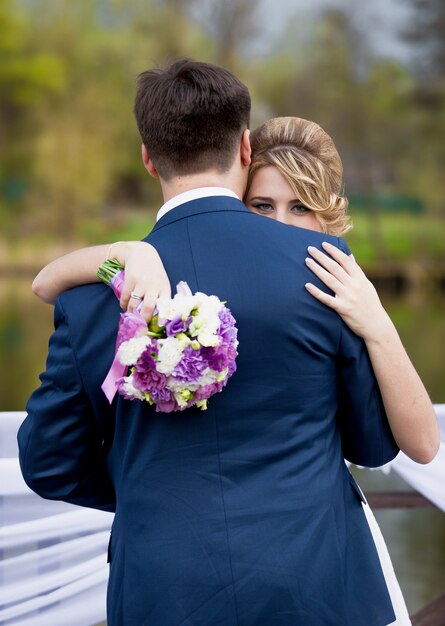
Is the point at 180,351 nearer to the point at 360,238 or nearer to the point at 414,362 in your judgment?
the point at 414,362

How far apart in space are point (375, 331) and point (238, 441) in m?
0.27

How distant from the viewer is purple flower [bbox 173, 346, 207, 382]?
136 centimetres

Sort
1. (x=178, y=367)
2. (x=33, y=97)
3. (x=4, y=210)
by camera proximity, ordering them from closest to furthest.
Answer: (x=178, y=367), (x=4, y=210), (x=33, y=97)

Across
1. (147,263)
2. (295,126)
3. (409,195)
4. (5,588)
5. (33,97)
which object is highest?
(33,97)

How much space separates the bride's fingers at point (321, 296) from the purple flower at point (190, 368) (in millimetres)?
202

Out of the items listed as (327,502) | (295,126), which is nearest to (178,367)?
(327,502)

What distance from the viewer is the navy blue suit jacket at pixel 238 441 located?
1.42m

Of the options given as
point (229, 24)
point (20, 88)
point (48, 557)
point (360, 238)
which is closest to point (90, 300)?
point (48, 557)

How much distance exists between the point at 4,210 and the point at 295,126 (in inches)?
952

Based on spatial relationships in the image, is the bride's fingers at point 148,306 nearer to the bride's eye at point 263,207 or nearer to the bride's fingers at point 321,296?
the bride's fingers at point 321,296

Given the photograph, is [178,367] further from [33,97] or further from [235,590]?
[33,97]

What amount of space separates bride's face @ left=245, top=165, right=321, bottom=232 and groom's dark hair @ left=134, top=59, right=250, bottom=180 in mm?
550

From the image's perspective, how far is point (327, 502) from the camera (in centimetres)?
146

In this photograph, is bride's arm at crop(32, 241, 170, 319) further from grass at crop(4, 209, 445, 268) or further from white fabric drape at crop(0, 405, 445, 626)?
grass at crop(4, 209, 445, 268)
